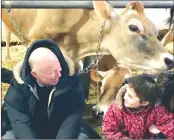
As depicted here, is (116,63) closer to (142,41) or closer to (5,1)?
(142,41)

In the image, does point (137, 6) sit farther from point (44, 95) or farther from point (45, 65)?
point (44, 95)

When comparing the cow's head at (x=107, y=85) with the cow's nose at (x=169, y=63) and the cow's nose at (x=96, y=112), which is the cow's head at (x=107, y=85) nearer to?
the cow's nose at (x=96, y=112)

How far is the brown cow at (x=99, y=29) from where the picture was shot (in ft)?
16.0

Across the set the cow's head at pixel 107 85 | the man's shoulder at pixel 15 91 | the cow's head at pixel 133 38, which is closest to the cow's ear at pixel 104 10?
the cow's head at pixel 133 38

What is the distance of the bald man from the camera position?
4.90 metres

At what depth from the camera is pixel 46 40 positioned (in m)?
4.93

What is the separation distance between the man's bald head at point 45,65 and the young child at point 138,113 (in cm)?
49

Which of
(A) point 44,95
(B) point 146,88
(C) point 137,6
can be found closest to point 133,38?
(C) point 137,6

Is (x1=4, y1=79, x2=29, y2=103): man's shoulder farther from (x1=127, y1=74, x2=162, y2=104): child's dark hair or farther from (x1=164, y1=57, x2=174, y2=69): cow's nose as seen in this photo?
(x1=164, y1=57, x2=174, y2=69): cow's nose

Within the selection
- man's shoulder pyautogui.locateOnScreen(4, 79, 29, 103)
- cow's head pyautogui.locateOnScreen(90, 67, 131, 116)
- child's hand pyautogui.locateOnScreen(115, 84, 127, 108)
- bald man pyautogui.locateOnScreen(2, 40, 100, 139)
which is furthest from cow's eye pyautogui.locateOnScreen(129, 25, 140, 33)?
man's shoulder pyautogui.locateOnScreen(4, 79, 29, 103)

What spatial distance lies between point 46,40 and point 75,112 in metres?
0.57

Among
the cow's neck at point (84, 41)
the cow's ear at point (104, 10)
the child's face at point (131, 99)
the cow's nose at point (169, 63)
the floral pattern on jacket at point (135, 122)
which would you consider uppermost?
the cow's ear at point (104, 10)

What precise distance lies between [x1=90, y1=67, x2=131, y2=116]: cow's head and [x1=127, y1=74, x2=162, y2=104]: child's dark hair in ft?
0.33

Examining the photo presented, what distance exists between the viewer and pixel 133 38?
4926mm
